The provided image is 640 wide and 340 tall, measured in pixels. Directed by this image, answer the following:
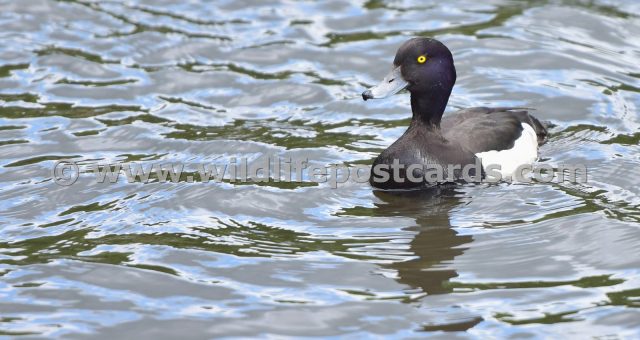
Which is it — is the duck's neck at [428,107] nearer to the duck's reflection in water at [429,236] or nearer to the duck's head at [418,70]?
the duck's head at [418,70]

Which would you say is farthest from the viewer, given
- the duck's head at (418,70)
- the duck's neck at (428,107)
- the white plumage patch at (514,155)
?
the white plumage patch at (514,155)

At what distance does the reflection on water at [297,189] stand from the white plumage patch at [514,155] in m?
0.25

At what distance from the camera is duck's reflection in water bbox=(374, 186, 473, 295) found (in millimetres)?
7129

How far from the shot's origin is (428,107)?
909 centimetres

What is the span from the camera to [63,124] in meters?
10.3

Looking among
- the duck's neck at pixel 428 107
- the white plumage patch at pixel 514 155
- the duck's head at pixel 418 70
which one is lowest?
the white plumage patch at pixel 514 155

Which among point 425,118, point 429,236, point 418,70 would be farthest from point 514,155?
point 429,236

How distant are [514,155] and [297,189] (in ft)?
6.58

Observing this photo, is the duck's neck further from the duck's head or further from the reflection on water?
→ the reflection on water

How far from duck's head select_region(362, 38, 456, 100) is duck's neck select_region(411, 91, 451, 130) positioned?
3 cm

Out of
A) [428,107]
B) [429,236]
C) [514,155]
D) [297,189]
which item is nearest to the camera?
[429,236]

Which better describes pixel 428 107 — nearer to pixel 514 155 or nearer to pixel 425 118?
pixel 425 118

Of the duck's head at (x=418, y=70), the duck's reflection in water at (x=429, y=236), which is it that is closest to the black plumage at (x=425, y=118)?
the duck's head at (x=418, y=70)

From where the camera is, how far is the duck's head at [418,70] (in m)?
8.89
